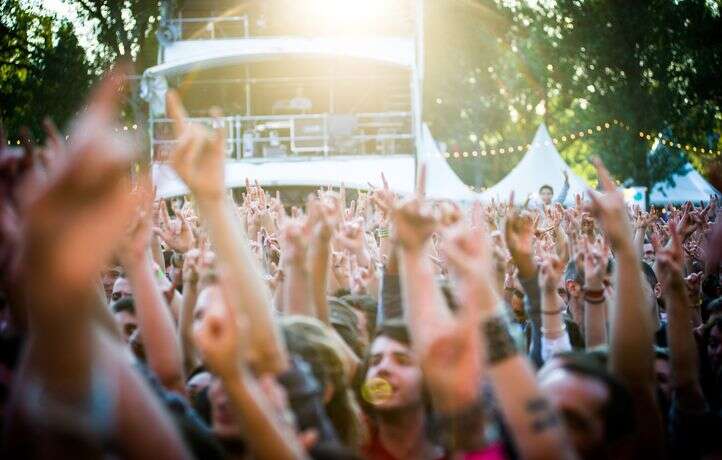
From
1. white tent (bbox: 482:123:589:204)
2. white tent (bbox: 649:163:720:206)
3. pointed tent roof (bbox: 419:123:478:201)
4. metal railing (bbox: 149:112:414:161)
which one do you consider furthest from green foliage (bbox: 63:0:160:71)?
white tent (bbox: 649:163:720:206)

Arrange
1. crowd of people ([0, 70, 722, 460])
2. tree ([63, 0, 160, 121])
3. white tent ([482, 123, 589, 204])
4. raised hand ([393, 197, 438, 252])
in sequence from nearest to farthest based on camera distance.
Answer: crowd of people ([0, 70, 722, 460]), raised hand ([393, 197, 438, 252]), white tent ([482, 123, 589, 204]), tree ([63, 0, 160, 121])

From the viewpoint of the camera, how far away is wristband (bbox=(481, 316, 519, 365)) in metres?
2.41

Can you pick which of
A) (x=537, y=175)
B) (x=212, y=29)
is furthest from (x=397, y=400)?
(x=212, y=29)

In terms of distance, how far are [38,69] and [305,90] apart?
8.63 metres

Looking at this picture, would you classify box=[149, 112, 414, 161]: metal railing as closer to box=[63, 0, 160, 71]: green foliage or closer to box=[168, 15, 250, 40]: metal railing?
box=[168, 15, 250, 40]: metal railing

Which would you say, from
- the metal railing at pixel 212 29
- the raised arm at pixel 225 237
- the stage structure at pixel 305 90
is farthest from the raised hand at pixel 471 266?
the metal railing at pixel 212 29

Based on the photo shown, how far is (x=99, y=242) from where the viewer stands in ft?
5.44

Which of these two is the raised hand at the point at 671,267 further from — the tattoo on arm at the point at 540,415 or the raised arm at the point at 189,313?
the raised arm at the point at 189,313

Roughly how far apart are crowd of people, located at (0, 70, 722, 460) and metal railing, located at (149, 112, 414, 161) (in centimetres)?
1579

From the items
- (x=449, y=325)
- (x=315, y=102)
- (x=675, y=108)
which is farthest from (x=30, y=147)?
(x=675, y=108)

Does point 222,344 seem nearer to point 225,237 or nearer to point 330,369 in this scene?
point 225,237

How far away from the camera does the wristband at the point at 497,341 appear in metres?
2.41

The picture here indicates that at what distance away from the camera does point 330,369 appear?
3105 millimetres

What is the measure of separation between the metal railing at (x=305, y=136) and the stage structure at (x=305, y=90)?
3cm
